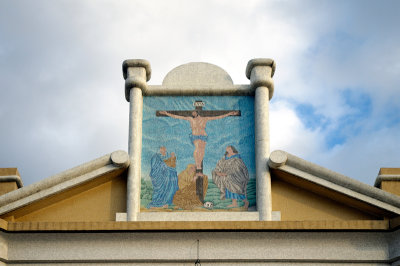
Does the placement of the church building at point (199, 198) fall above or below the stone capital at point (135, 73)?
below

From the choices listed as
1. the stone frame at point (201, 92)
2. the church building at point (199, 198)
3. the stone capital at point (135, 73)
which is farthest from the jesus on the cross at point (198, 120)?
the stone capital at point (135, 73)

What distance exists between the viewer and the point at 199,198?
675 inches

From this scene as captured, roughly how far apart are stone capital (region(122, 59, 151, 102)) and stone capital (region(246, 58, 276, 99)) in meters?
2.79

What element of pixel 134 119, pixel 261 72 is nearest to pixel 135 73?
pixel 134 119

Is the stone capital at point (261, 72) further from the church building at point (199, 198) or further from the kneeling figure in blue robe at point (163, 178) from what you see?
the kneeling figure in blue robe at point (163, 178)

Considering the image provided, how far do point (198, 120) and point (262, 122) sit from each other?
5.64 feet

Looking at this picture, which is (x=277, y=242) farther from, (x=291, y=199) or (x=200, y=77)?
(x=200, y=77)

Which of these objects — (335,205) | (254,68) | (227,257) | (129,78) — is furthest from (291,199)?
(129,78)

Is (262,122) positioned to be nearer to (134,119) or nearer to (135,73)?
(134,119)

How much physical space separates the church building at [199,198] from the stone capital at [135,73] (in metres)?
0.03

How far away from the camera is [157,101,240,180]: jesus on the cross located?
17750mm

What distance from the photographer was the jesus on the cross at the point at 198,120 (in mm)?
17750

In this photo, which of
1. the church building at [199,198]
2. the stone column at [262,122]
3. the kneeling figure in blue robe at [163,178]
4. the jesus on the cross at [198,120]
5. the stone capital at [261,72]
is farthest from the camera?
the stone capital at [261,72]

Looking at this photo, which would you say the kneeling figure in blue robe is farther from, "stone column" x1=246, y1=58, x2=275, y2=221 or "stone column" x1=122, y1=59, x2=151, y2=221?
"stone column" x1=246, y1=58, x2=275, y2=221
